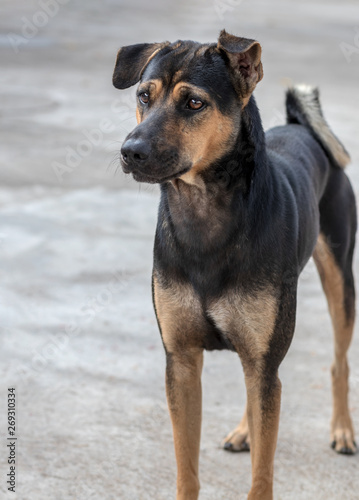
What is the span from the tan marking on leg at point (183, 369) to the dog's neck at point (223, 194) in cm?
26

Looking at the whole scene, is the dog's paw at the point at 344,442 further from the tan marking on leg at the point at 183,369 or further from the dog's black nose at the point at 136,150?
the dog's black nose at the point at 136,150

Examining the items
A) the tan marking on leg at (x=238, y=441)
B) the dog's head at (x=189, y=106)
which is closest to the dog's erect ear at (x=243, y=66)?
the dog's head at (x=189, y=106)

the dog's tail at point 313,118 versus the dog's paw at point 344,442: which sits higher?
the dog's tail at point 313,118

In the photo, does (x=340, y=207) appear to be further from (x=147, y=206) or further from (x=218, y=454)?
(x=147, y=206)

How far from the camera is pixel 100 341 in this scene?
5.73m

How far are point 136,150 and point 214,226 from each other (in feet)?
1.99

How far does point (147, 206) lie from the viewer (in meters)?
8.28

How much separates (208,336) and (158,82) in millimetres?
1152

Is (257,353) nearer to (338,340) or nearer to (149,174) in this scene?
(149,174)

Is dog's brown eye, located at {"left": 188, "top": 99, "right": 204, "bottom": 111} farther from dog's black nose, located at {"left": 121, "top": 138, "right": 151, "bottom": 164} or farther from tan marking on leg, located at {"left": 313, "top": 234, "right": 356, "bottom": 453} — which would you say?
tan marking on leg, located at {"left": 313, "top": 234, "right": 356, "bottom": 453}

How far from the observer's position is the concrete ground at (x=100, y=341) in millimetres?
4367

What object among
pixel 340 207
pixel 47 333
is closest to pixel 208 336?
pixel 340 207

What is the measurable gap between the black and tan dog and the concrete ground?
28.2 inches

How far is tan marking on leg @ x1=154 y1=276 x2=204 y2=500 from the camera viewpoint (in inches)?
142
